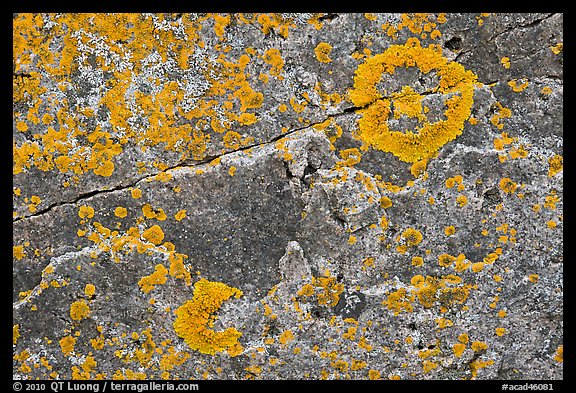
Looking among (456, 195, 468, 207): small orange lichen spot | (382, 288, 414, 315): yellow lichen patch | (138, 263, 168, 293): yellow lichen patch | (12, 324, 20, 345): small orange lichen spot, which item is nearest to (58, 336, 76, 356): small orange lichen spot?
(12, 324, 20, 345): small orange lichen spot

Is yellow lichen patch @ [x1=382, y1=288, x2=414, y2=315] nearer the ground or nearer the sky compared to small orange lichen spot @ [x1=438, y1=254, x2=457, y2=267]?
nearer the ground

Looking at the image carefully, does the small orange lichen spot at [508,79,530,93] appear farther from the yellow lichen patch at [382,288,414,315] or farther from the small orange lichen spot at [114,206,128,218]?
the small orange lichen spot at [114,206,128,218]

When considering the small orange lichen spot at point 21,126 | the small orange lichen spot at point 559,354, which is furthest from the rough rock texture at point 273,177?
the small orange lichen spot at point 559,354

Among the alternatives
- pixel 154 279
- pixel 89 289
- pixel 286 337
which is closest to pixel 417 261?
pixel 286 337

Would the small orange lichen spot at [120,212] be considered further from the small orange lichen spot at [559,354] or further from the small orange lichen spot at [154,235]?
the small orange lichen spot at [559,354]

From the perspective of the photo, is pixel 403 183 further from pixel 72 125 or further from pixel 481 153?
pixel 72 125

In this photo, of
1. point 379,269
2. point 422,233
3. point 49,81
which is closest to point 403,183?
point 422,233

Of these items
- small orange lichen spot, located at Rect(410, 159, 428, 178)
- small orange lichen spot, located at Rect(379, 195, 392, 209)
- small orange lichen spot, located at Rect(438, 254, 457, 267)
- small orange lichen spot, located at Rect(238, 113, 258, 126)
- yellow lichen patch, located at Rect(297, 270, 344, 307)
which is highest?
small orange lichen spot, located at Rect(238, 113, 258, 126)

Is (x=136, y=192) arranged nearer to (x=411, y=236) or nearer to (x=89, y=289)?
(x=89, y=289)
